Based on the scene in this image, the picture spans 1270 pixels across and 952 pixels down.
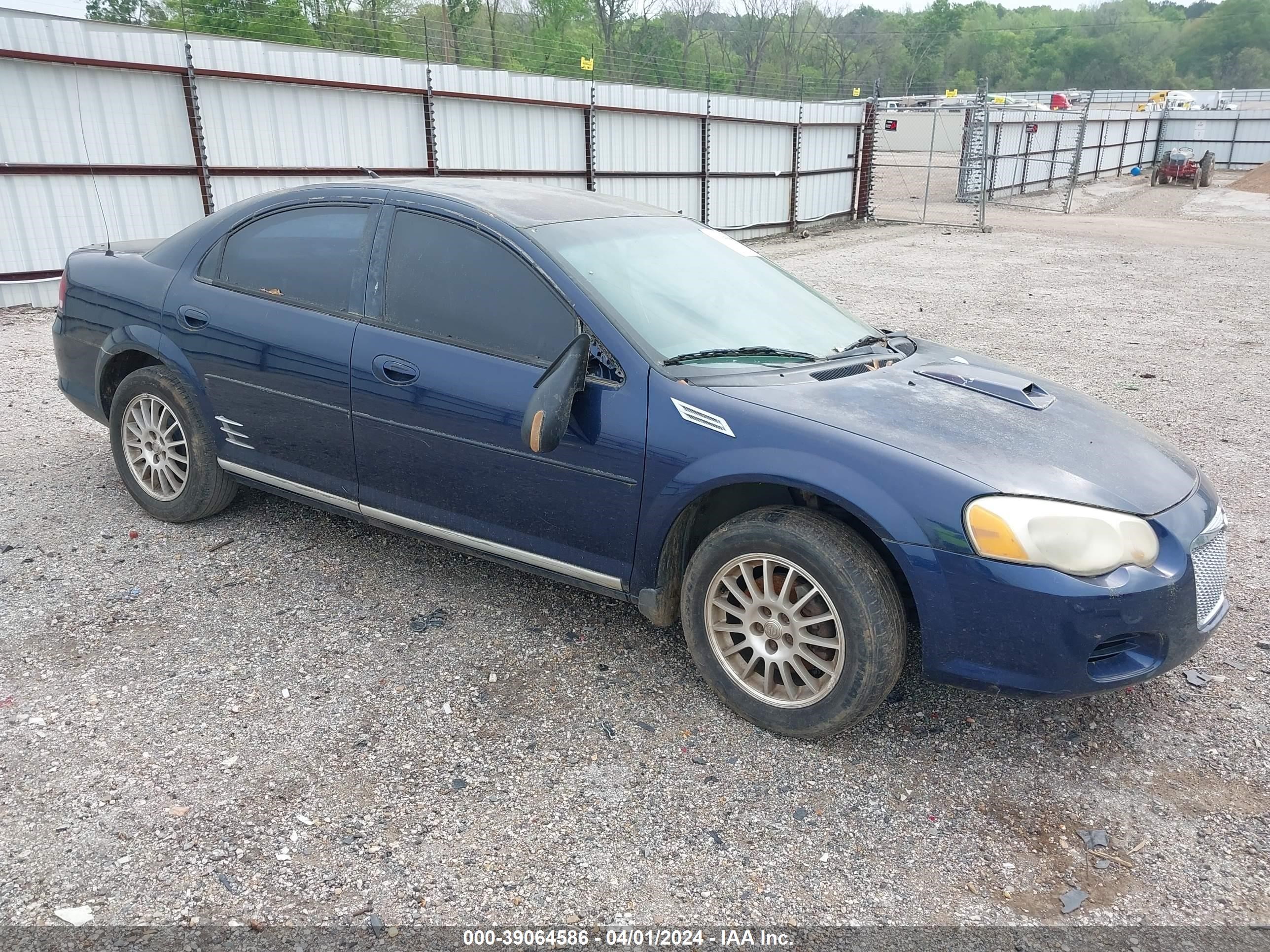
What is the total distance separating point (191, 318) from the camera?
418 centimetres

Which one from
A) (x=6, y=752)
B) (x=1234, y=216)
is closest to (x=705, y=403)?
(x=6, y=752)

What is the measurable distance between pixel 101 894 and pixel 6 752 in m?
0.81

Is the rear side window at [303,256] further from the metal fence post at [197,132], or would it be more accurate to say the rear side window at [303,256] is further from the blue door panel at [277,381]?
the metal fence post at [197,132]

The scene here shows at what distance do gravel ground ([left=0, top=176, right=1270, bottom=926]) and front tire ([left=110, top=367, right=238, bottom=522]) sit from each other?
147 millimetres

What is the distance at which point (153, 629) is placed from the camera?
3.67 metres

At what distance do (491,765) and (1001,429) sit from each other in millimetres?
1975

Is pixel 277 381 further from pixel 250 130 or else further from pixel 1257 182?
pixel 1257 182

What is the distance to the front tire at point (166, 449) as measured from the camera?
4.28 meters

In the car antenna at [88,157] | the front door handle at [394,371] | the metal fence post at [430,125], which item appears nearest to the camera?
the front door handle at [394,371]

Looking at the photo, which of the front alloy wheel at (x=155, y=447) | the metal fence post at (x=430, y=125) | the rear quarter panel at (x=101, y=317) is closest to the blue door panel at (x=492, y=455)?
the front alloy wheel at (x=155, y=447)

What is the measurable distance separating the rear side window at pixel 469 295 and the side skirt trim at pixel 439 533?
719 millimetres

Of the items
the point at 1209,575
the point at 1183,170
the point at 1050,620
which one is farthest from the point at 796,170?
the point at 1183,170

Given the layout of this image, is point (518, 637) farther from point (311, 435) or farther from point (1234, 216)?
point (1234, 216)

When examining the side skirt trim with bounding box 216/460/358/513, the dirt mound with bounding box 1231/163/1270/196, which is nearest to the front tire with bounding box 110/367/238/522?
the side skirt trim with bounding box 216/460/358/513
